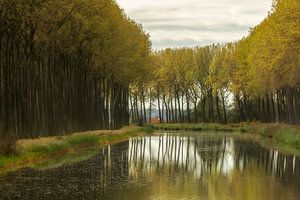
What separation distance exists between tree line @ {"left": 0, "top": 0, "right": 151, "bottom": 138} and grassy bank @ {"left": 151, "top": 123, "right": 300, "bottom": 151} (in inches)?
752

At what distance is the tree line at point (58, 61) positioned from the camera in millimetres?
39469

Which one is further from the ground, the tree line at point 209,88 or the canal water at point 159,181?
the tree line at point 209,88

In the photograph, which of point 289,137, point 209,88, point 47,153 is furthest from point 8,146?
point 209,88

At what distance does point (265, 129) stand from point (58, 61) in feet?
106

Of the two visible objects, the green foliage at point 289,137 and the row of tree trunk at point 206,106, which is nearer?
the green foliage at point 289,137

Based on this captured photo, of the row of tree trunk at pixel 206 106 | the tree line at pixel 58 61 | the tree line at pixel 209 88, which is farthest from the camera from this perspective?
the row of tree trunk at pixel 206 106

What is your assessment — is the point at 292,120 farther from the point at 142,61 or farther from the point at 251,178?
the point at 251,178

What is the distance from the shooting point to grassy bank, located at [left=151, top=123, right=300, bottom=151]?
176 ft

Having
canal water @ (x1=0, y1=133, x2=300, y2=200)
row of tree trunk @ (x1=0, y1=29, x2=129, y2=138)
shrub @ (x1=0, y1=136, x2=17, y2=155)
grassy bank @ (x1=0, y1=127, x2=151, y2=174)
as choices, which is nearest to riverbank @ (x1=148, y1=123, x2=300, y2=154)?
canal water @ (x1=0, y1=133, x2=300, y2=200)

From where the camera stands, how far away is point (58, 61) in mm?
53969

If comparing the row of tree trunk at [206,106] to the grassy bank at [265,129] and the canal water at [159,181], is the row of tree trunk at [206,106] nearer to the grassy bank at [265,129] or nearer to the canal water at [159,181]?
the grassy bank at [265,129]

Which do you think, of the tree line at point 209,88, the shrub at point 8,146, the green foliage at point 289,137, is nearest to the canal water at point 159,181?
the shrub at point 8,146

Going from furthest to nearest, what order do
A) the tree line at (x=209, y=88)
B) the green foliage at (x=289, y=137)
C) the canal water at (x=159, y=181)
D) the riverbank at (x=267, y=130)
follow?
the tree line at (x=209, y=88), the riverbank at (x=267, y=130), the green foliage at (x=289, y=137), the canal water at (x=159, y=181)

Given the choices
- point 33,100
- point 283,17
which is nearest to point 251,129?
point 283,17
